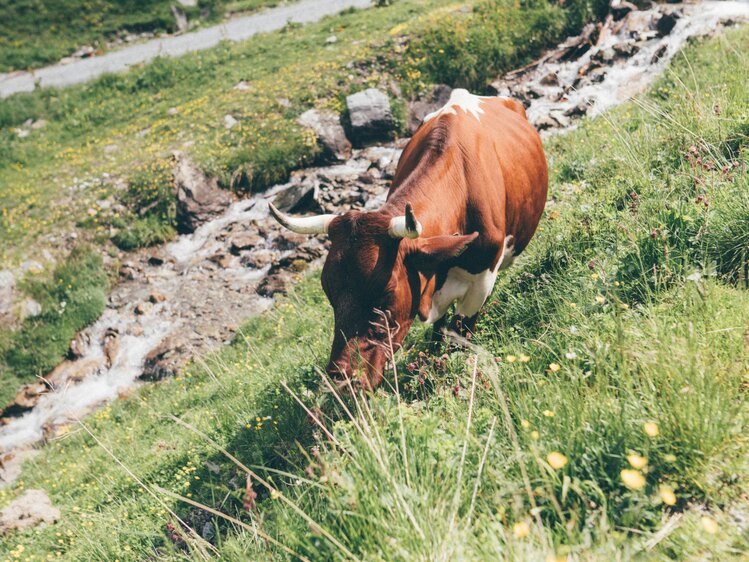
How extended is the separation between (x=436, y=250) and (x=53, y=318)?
10.6 meters

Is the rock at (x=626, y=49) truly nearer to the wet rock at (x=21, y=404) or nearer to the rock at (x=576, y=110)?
the rock at (x=576, y=110)

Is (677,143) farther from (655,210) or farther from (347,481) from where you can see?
(347,481)

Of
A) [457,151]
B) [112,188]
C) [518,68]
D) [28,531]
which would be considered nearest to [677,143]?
[457,151]

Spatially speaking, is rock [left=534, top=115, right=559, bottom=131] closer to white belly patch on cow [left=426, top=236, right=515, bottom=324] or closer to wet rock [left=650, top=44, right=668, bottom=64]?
wet rock [left=650, top=44, right=668, bottom=64]

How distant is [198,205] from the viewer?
13766 millimetres

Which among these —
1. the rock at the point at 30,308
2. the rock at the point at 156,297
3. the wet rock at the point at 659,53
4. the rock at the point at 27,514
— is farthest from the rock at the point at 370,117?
the rock at the point at 27,514

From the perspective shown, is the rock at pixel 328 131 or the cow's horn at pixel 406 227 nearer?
the cow's horn at pixel 406 227

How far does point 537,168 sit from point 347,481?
479cm

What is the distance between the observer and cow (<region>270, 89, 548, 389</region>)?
4270 millimetres

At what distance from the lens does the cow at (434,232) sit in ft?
14.0

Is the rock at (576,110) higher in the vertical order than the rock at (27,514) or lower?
higher

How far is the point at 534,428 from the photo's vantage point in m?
3.30

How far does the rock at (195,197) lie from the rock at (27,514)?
26.3 ft

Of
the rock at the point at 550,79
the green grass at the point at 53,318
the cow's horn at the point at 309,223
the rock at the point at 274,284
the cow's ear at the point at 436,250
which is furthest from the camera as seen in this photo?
the rock at the point at 550,79
